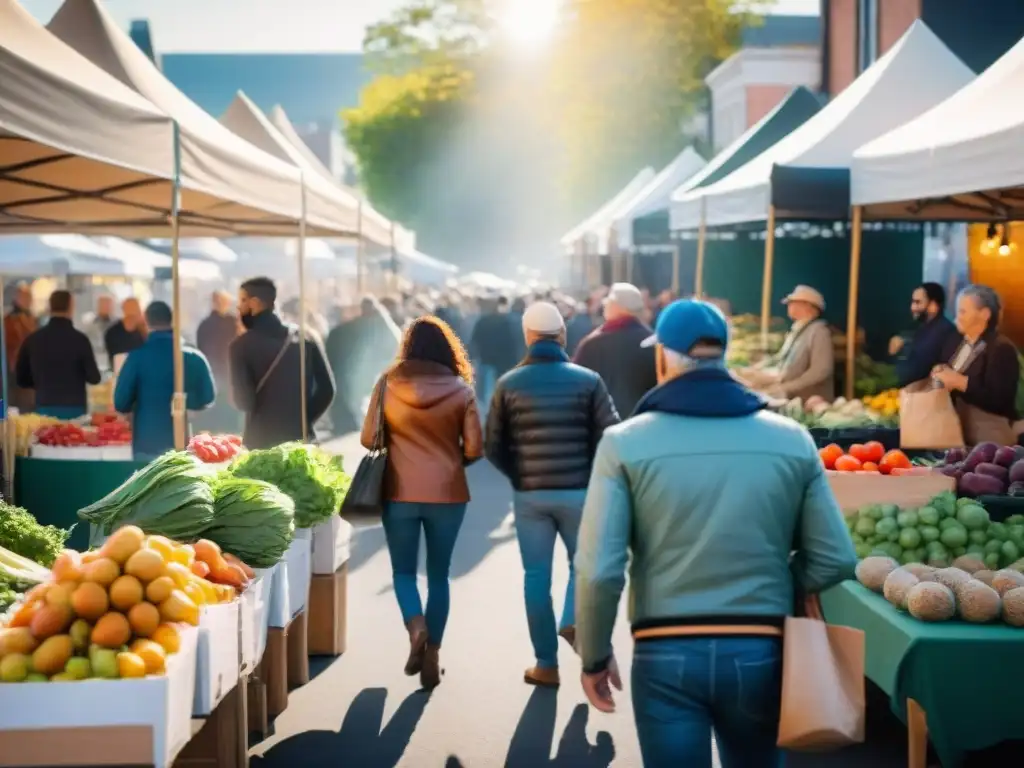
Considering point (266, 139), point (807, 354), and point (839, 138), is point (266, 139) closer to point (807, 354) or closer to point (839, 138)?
point (839, 138)

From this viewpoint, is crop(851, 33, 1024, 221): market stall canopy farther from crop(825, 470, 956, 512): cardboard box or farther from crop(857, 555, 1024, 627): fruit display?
crop(857, 555, 1024, 627): fruit display


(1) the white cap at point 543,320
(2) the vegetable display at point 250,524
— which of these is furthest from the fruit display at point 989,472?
(2) the vegetable display at point 250,524

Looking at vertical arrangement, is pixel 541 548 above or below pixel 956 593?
below

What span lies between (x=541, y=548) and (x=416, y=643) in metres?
0.83

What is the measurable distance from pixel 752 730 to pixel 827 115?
11115mm

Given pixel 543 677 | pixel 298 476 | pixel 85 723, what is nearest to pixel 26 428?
pixel 298 476

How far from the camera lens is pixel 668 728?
4164mm

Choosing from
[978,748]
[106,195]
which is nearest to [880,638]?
[978,748]

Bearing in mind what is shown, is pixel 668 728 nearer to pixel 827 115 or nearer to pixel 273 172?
pixel 273 172

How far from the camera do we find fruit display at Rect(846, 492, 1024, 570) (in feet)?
23.2

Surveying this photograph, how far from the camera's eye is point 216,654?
18.6 ft

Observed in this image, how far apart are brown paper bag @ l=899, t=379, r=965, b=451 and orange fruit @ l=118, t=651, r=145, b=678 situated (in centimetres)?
575

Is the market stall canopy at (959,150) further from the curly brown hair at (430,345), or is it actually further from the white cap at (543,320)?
the curly brown hair at (430,345)

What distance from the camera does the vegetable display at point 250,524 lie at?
6.72m
